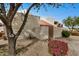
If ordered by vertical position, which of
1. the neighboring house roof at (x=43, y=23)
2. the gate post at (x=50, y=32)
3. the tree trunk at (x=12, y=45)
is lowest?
the tree trunk at (x=12, y=45)

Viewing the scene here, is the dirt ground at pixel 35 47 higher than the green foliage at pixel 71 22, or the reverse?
the green foliage at pixel 71 22

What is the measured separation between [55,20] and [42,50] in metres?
0.41

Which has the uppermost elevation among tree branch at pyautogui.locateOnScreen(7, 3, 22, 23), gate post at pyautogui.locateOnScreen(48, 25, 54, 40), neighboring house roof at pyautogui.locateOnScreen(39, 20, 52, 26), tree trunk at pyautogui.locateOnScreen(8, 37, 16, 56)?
tree branch at pyautogui.locateOnScreen(7, 3, 22, 23)

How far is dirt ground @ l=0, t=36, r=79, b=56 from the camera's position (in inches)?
114

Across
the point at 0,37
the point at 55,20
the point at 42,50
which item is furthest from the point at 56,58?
the point at 0,37

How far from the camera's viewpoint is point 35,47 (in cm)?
302

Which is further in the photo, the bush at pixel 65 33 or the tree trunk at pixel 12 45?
the tree trunk at pixel 12 45

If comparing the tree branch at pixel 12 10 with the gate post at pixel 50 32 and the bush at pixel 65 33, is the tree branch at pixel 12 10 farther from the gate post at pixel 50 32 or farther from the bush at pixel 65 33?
the bush at pixel 65 33

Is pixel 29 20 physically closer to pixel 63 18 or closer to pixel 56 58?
pixel 63 18

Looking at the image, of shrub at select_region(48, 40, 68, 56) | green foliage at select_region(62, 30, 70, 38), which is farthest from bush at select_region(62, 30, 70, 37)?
shrub at select_region(48, 40, 68, 56)

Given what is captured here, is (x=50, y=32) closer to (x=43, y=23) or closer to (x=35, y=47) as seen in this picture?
(x=43, y=23)

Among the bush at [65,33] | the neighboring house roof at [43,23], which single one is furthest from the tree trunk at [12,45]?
the bush at [65,33]

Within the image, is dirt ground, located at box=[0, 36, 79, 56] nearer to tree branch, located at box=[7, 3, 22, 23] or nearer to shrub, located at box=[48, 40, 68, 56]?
shrub, located at box=[48, 40, 68, 56]

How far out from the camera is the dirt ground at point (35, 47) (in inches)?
114
